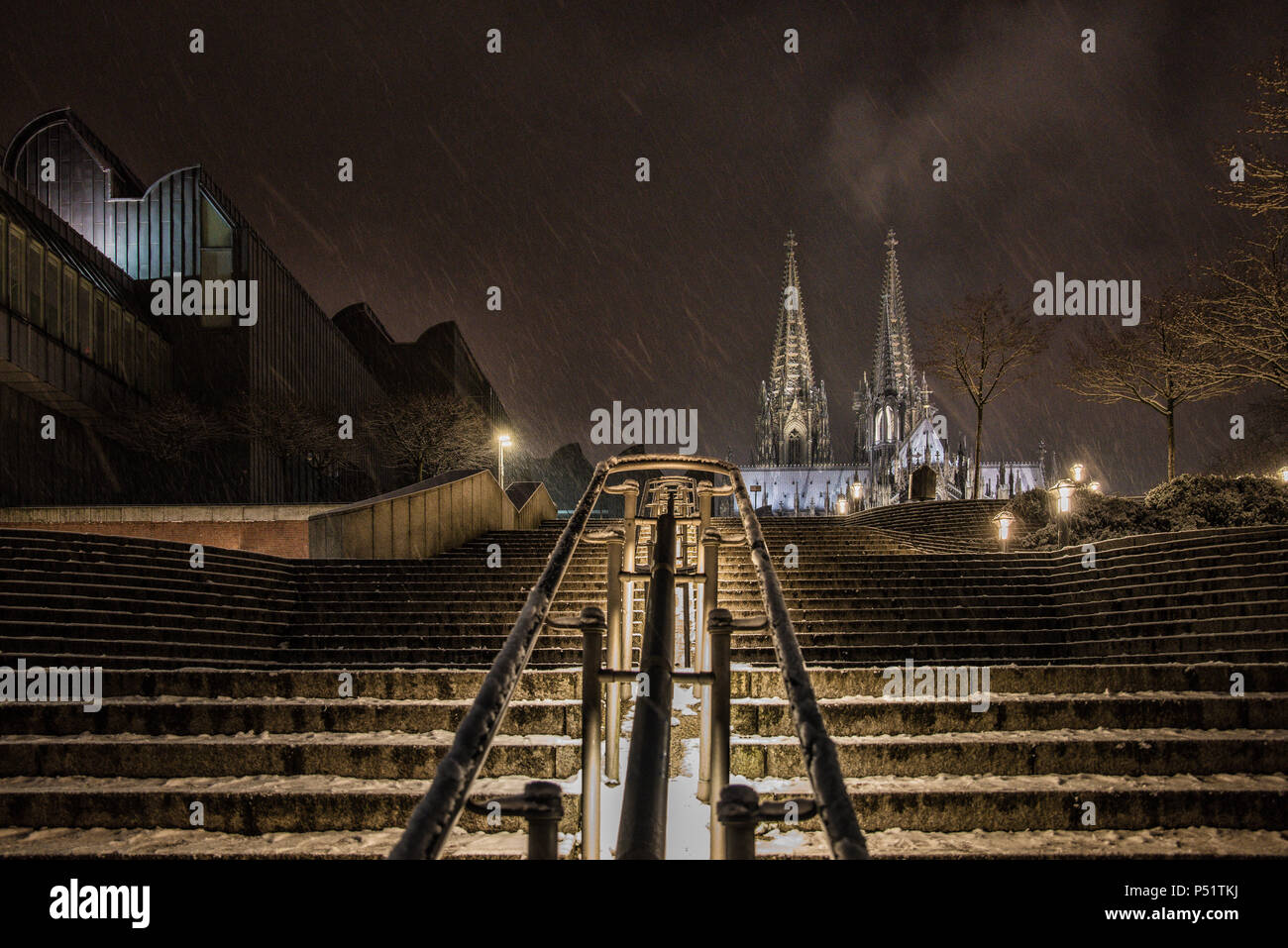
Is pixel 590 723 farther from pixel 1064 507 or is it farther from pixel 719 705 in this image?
pixel 1064 507

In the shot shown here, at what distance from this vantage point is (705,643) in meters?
4.59

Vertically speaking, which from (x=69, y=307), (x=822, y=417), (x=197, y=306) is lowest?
(x=69, y=307)

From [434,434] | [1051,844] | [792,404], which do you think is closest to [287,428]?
[434,434]

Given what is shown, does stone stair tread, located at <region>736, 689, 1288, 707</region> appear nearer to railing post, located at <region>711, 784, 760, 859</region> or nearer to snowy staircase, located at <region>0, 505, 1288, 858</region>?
snowy staircase, located at <region>0, 505, 1288, 858</region>

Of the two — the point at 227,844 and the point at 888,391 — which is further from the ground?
the point at 888,391

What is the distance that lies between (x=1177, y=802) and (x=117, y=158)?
44601 millimetres

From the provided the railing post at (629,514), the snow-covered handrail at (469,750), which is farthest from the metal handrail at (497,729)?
the railing post at (629,514)

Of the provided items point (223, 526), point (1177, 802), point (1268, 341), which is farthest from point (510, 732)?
point (1268, 341)

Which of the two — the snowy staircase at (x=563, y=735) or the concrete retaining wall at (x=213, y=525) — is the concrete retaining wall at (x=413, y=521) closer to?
the concrete retaining wall at (x=213, y=525)

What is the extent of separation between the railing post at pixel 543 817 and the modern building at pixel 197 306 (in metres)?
30.5

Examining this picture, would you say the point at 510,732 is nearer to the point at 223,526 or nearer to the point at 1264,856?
the point at 1264,856

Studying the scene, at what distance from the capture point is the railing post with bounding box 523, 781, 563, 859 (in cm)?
173

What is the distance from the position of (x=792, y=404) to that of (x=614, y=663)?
106 m
